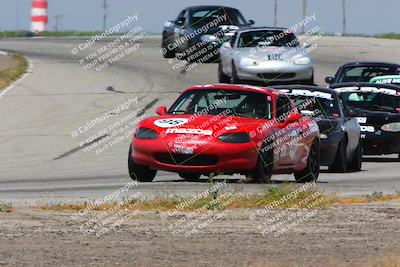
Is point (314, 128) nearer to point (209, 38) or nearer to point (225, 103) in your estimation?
point (225, 103)

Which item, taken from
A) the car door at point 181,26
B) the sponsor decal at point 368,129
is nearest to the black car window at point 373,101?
the sponsor decal at point 368,129

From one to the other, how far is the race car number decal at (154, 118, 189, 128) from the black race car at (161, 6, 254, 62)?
19504mm

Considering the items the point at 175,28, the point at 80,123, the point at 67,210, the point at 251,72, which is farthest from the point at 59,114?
the point at 67,210

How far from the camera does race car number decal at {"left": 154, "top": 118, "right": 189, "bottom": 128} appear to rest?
16.2 m

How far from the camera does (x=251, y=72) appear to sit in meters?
31.4

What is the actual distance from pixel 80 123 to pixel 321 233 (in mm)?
15391

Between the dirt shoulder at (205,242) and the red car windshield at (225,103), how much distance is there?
418 centimetres

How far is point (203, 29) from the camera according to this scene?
36.3 m

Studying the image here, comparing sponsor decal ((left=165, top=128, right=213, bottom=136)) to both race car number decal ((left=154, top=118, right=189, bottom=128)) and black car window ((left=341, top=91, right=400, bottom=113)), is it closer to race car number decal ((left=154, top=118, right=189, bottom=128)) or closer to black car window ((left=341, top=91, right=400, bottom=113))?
race car number decal ((left=154, top=118, right=189, bottom=128))

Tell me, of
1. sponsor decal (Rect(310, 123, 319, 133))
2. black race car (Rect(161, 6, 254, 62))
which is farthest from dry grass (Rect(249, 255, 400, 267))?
black race car (Rect(161, 6, 254, 62))

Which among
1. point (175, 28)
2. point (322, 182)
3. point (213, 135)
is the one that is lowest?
point (175, 28)

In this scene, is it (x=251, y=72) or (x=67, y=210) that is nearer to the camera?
(x=67, y=210)

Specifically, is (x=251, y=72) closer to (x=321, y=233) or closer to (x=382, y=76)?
(x=382, y=76)

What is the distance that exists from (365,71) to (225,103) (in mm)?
12630
